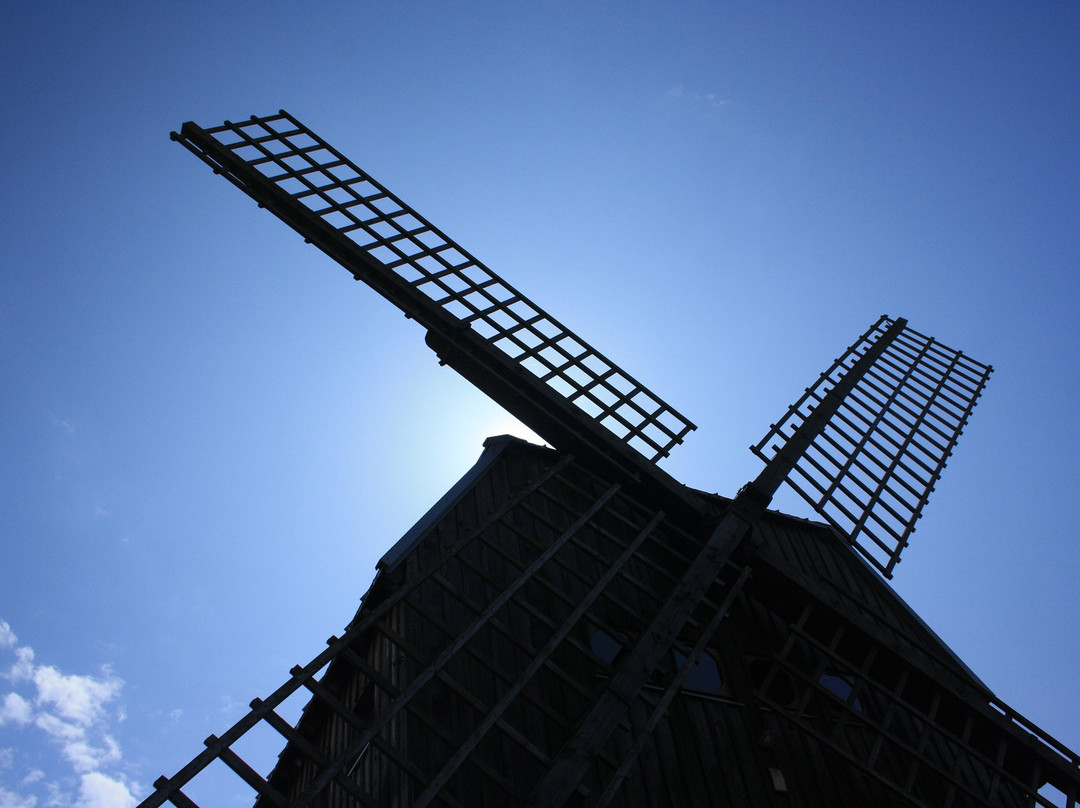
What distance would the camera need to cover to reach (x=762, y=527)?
26.1 feet

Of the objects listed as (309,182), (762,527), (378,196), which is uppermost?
(762,527)

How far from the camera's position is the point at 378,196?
768 centimetres

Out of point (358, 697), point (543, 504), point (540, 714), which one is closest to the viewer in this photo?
point (540, 714)

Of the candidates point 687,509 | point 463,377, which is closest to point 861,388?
point 687,509

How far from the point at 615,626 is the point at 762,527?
297 centimetres

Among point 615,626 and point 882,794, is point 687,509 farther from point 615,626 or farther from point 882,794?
point 882,794

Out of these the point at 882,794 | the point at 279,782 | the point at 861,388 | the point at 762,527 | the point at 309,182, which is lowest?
the point at 279,782

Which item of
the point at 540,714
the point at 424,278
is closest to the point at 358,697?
the point at 540,714

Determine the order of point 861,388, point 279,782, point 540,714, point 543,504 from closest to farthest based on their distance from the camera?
point 540,714 < point 543,504 < point 279,782 < point 861,388

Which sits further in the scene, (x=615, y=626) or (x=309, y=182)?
(x=309, y=182)

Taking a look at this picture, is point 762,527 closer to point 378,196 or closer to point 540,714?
point 540,714

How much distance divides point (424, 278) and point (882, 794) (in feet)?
20.5

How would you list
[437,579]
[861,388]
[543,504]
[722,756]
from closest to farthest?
[437,579]
[722,756]
[543,504]
[861,388]

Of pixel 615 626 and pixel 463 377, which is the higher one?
pixel 463 377
